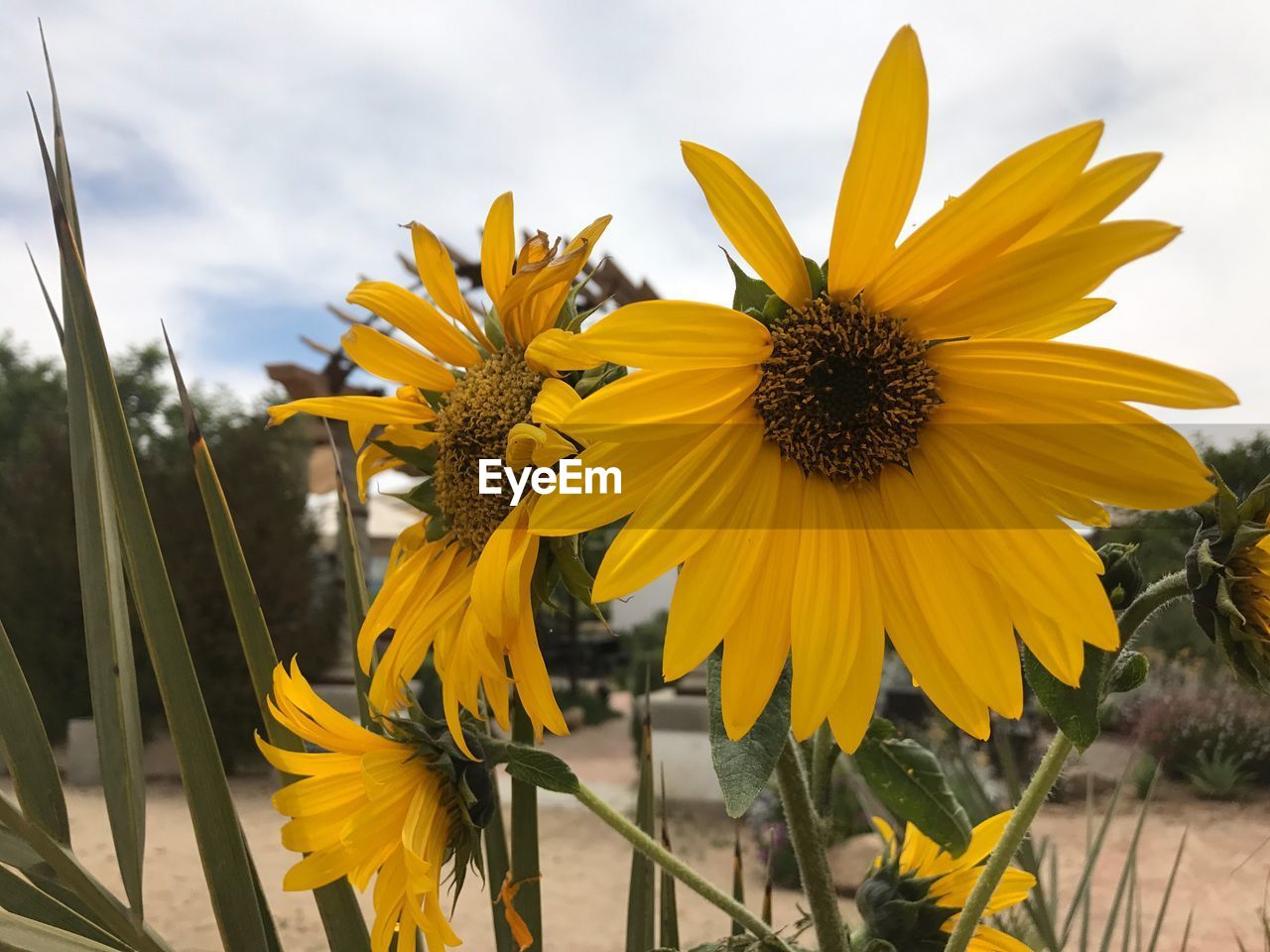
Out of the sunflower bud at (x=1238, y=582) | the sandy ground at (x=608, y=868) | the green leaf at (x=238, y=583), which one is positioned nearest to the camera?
the sunflower bud at (x=1238, y=582)

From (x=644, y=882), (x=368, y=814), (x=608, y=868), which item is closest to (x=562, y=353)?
(x=368, y=814)

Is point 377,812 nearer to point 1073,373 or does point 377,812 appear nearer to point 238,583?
point 238,583

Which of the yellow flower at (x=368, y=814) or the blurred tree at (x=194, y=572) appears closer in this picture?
the yellow flower at (x=368, y=814)

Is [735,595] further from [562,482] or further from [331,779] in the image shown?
[331,779]

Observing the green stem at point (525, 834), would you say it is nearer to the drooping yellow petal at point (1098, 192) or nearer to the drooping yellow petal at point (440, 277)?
the drooping yellow petal at point (440, 277)

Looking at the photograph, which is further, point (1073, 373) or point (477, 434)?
point (477, 434)

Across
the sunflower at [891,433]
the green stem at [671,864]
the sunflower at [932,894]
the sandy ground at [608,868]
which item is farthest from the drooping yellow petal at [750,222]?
the sandy ground at [608,868]
